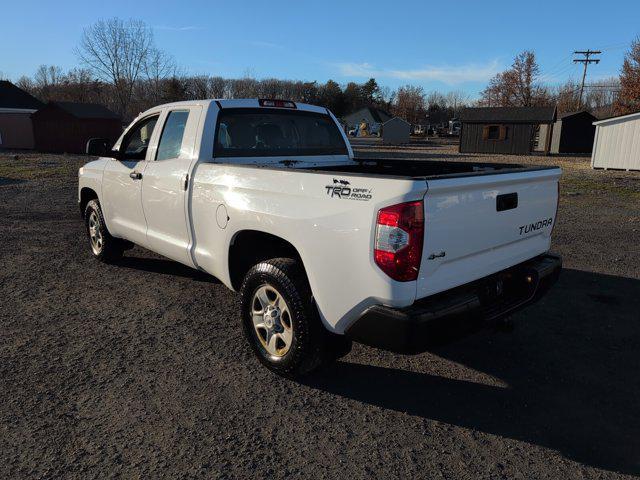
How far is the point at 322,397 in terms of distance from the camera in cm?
334

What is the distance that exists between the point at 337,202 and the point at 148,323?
2488 millimetres

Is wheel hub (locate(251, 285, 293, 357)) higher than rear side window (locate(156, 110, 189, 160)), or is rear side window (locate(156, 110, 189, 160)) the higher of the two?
rear side window (locate(156, 110, 189, 160))

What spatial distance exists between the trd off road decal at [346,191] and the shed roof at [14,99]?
4434 centimetres

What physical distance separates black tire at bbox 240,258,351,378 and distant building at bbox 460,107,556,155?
→ 34.4 meters

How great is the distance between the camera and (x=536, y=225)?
141 inches

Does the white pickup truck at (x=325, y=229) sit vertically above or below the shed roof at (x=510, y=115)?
below

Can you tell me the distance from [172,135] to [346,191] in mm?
2460

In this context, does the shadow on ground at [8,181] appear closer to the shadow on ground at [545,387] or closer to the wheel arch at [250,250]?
the wheel arch at [250,250]

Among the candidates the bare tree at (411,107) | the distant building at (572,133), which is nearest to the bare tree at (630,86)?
the distant building at (572,133)

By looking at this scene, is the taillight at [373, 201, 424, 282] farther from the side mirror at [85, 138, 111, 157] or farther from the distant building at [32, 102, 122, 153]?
the distant building at [32, 102, 122, 153]

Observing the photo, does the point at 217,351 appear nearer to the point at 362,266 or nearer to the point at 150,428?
the point at 150,428

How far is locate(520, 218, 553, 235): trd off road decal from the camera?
11.3 ft

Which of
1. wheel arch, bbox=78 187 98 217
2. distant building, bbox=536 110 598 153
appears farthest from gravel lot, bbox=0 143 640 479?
distant building, bbox=536 110 598 153

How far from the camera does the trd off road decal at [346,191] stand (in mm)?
2734
